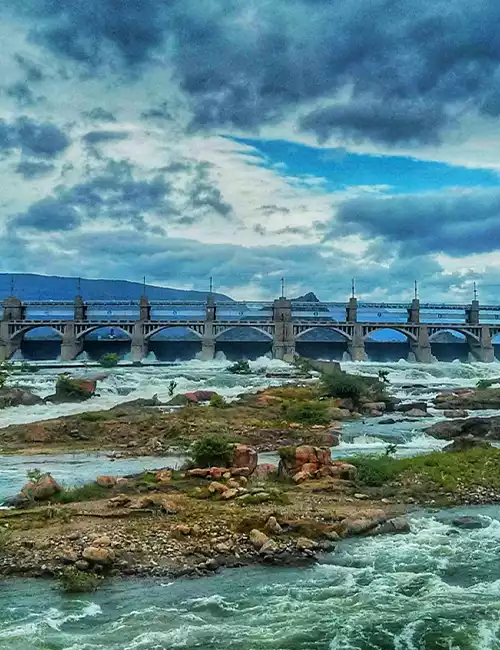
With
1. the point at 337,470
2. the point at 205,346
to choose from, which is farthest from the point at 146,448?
the point at 205,346

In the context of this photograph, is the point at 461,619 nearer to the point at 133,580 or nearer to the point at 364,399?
the point at 133,580

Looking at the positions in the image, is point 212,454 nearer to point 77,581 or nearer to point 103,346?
point 77,581

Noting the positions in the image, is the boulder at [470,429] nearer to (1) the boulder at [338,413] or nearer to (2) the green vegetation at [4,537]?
(1) the boulder at [338,413]

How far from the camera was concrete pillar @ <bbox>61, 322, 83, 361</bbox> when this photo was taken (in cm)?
7931

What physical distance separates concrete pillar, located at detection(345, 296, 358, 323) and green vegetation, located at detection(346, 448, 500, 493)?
61.4m

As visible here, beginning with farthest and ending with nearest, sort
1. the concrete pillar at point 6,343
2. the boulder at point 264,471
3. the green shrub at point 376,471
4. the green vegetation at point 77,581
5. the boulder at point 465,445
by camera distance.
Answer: the concrete pillar at point 6,343, the boulder at point 465,445, the boulder at point 264,471, the green shrub at point 376,471, the green vegetation at point 77,581

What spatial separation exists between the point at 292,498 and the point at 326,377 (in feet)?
89.0

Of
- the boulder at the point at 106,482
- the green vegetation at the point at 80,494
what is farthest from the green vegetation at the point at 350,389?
the green vegetation at the point at 80,494

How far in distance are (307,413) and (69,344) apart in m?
49.8

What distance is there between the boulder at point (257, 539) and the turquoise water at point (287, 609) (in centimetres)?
82

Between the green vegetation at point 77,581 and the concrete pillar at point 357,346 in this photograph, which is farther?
the concrete pillar at point 357,346

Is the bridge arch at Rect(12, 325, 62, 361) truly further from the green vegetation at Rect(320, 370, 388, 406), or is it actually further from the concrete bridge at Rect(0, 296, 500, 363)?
the green vegetation at Rect(320, 370, 388, 406)

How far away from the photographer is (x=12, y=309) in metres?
82.8

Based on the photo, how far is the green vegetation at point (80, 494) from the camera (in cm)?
1822
